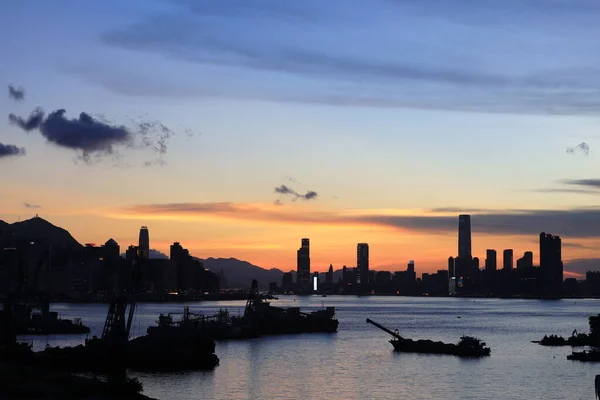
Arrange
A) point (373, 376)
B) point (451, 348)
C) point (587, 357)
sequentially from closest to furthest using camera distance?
point (373, 376), point (587, 357), point (451, 348)

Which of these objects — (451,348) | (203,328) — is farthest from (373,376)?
(203,328)

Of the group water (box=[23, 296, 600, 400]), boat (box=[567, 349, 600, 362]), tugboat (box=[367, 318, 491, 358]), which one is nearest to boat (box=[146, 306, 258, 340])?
water (box=[23, 296, 600, 400])

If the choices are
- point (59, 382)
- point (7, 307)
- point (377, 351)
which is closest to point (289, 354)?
point (377, 351)

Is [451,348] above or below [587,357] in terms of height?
above

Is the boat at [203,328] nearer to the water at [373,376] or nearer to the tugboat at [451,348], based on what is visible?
the water at [373,376]

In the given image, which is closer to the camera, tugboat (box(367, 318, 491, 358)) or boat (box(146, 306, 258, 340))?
tugboat (box(367, 318, 491, 358))

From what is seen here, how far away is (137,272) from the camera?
124m

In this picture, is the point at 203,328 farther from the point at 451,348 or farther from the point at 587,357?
the point at 587,357

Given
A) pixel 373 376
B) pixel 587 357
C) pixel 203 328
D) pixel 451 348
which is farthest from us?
pixel 203 328

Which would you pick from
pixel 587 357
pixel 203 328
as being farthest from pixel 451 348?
pixel 203 328

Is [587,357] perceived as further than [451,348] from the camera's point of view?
No

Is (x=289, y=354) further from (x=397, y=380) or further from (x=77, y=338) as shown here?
(x=77, y=338)

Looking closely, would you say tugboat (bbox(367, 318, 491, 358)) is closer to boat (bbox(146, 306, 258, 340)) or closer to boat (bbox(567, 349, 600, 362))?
boat (bbox(567, 349, 600, 362))

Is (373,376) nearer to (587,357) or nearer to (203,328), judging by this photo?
(587,357)
